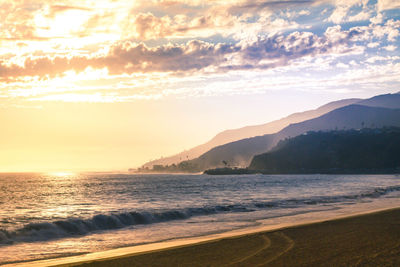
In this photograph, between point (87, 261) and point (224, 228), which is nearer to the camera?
point (87, 261)

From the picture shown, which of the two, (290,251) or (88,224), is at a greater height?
(88,224)

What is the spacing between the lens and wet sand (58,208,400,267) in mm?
16453

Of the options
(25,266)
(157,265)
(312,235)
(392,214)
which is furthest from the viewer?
(392,214)

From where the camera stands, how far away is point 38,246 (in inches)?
946

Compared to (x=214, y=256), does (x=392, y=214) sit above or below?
below

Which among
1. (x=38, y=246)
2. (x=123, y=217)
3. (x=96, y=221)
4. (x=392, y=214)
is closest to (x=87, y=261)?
(x=38, y=246)

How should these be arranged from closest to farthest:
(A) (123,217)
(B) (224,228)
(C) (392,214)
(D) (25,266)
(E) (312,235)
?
1. (D) (25,266)
2. (E) (312,235)
3. (B) (224,228)
4. (C) (392,214)
5. (A) (123,217)

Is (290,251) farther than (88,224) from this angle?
No

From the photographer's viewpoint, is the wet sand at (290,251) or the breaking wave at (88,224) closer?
the wet sand at (290,251)

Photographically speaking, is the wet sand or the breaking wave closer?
the wet sand

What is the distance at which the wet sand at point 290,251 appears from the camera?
16453 mm

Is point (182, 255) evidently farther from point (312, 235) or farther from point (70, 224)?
point (70, 224)

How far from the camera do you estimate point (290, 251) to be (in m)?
18.9

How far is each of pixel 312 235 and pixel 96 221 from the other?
1948cm
